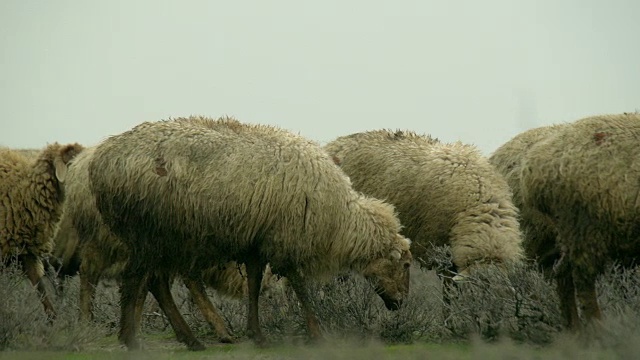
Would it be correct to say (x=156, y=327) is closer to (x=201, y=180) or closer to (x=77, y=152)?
(x=77, y=152)

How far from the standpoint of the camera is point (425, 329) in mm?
10750

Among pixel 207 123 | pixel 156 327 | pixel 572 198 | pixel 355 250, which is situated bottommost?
pixel 156 327

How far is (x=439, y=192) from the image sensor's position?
39.9 feet

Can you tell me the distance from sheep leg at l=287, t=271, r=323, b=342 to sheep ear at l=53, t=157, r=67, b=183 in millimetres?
3512

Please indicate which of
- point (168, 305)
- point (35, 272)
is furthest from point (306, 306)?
point (35, 272)

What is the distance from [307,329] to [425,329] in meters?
1.31

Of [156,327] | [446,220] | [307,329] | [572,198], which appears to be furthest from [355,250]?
[156,327]

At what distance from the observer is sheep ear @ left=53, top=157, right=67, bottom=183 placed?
1225 centimetres

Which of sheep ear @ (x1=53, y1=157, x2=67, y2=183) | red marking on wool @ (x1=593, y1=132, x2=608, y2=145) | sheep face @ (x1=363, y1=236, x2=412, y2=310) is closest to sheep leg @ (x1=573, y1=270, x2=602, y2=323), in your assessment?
red marking on wool @ (x1=593, y1=132, x2=608, y2=145)

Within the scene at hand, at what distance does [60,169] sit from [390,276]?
14.0ft

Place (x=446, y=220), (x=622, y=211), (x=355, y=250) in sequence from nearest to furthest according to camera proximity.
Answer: (x=622, y=211), (x=355, y=250), (x=446, y=220)

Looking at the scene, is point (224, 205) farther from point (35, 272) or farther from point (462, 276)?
point (35, 272)

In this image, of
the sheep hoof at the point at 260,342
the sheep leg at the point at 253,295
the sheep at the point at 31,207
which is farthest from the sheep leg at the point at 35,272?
the sheep hoof at the point at 260,342

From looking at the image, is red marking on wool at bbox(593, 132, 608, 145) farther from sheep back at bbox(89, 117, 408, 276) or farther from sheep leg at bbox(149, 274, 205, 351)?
sheep leg at bbox(149, 274, 205, 351)
